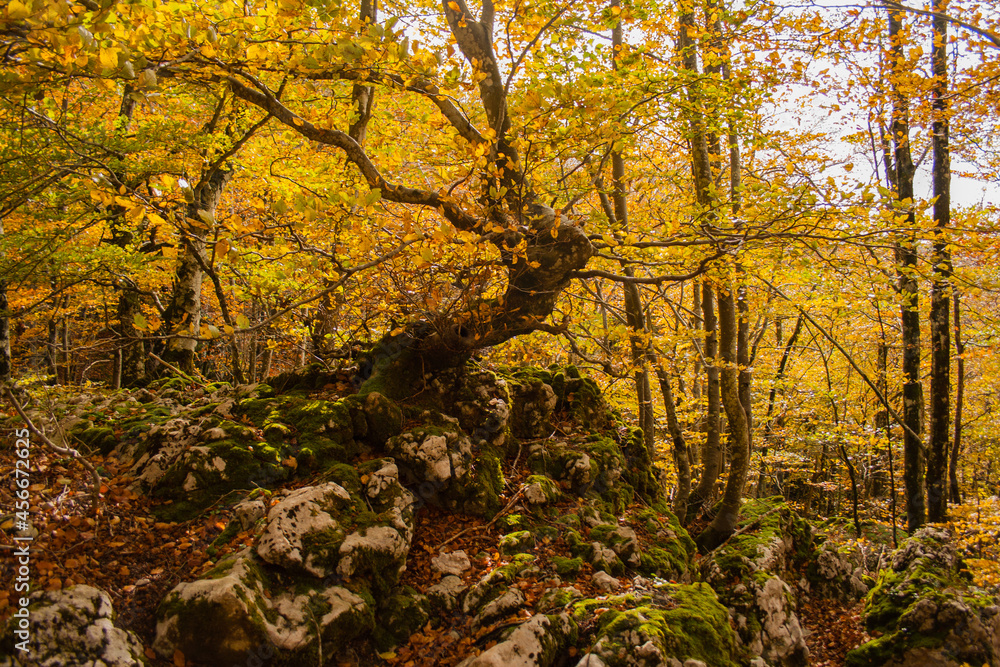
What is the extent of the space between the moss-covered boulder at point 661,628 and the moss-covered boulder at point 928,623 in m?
3.35

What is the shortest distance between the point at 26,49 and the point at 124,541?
3.41 meters

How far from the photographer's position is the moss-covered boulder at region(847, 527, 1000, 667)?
5691mm

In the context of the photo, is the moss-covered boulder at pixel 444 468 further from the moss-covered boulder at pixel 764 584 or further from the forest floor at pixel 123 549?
the moss-covered boulder at pixel 764 584

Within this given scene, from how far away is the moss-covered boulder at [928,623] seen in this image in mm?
5691

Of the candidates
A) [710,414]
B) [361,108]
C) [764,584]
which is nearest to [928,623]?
[764,584]

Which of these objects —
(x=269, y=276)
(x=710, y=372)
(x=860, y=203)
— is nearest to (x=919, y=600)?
(x=710, y=372)

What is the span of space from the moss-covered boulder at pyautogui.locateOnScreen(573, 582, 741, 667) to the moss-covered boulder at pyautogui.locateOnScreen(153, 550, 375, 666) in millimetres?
1768

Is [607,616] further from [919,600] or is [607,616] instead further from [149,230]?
[149,230]

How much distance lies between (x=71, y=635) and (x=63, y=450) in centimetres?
103

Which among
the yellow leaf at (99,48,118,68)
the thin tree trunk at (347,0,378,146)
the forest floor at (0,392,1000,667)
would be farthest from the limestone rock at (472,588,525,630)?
the thin tree trunk at (347,0,378,146)

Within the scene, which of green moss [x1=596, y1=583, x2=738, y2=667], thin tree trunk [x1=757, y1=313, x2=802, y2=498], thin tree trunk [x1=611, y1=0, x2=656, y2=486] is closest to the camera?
green moss [x1=596, y1=583, x2=738, y2=667]

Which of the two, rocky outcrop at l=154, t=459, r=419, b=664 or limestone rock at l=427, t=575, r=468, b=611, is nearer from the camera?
rocky outcrop at l=154, t=459, r=419, b=664

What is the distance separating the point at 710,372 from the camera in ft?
27.5

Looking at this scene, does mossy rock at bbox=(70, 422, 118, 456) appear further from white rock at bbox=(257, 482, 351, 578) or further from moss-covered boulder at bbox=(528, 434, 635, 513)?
moss-covered boulder at bbox=(528, 434, 635, 513)
